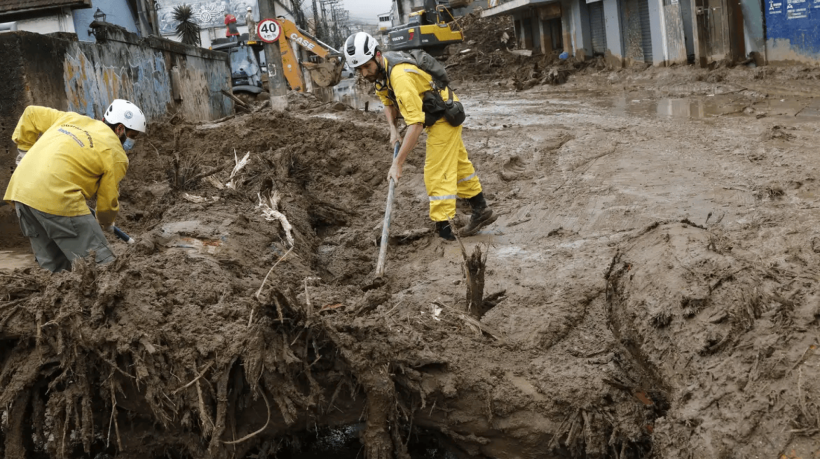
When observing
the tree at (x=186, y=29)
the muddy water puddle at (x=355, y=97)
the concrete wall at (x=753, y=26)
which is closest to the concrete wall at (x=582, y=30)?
the muddy water puddle at (x=355, y=97)

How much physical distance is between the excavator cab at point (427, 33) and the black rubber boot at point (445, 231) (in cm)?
2202

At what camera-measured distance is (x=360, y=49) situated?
5590mm

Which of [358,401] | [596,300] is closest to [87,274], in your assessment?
[358,401]

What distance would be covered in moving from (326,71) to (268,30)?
169cm

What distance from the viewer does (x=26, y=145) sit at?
224 inches

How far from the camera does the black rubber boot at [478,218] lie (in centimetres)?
640

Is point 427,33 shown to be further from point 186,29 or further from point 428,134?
point 428,134

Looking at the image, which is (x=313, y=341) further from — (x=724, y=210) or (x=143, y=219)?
(x=143, y=219)

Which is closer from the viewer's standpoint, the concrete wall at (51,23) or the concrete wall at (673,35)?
the concrete wall at (673,35)

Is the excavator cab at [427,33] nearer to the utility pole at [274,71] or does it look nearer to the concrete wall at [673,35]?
the concrete wall at [673,35]

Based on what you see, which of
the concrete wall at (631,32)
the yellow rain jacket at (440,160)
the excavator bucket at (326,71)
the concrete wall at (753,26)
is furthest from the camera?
the concrete wall at (631,32)

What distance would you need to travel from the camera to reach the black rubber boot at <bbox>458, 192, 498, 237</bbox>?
21.0 feet

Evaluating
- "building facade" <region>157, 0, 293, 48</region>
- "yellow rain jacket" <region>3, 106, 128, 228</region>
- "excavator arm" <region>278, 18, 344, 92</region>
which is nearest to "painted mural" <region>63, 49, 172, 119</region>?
"excavator arm" <region>278, 18, 344, 92</region>

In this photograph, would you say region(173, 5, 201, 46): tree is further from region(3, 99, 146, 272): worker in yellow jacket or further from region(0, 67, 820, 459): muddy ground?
region(0, 67, 820, 459): muddy ground
